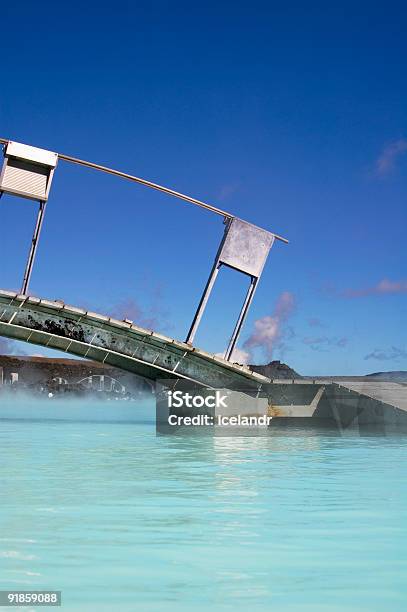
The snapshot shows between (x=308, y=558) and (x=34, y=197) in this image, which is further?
(x=34, y=197)

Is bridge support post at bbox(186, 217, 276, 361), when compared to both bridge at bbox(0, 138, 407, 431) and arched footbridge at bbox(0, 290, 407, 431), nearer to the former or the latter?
bridge at bbox(0, 138, 407, 431)

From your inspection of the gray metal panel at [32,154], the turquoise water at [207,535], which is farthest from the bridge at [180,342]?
the turquoise water at [207,535]

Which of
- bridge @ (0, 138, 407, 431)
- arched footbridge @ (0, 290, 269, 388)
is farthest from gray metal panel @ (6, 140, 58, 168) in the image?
arched footbridge @ (0, 290, 269, 388)

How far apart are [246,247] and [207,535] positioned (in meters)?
32.0

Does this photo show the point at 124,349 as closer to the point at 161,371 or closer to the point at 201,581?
the point at 161,371

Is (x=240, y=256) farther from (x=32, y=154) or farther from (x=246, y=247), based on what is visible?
(x=32, y=154)

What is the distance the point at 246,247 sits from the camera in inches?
1603

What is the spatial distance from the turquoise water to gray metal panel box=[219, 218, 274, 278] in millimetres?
22307

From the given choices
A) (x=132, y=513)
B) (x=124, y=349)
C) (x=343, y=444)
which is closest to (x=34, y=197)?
(x=124, y=349)

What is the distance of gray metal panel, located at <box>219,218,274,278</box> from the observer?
4006 cm

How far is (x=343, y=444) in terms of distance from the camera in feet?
86.5

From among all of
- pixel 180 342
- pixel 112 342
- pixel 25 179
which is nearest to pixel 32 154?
pixel 25 179

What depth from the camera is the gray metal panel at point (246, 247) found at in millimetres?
40062

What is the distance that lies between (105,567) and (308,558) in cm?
193
